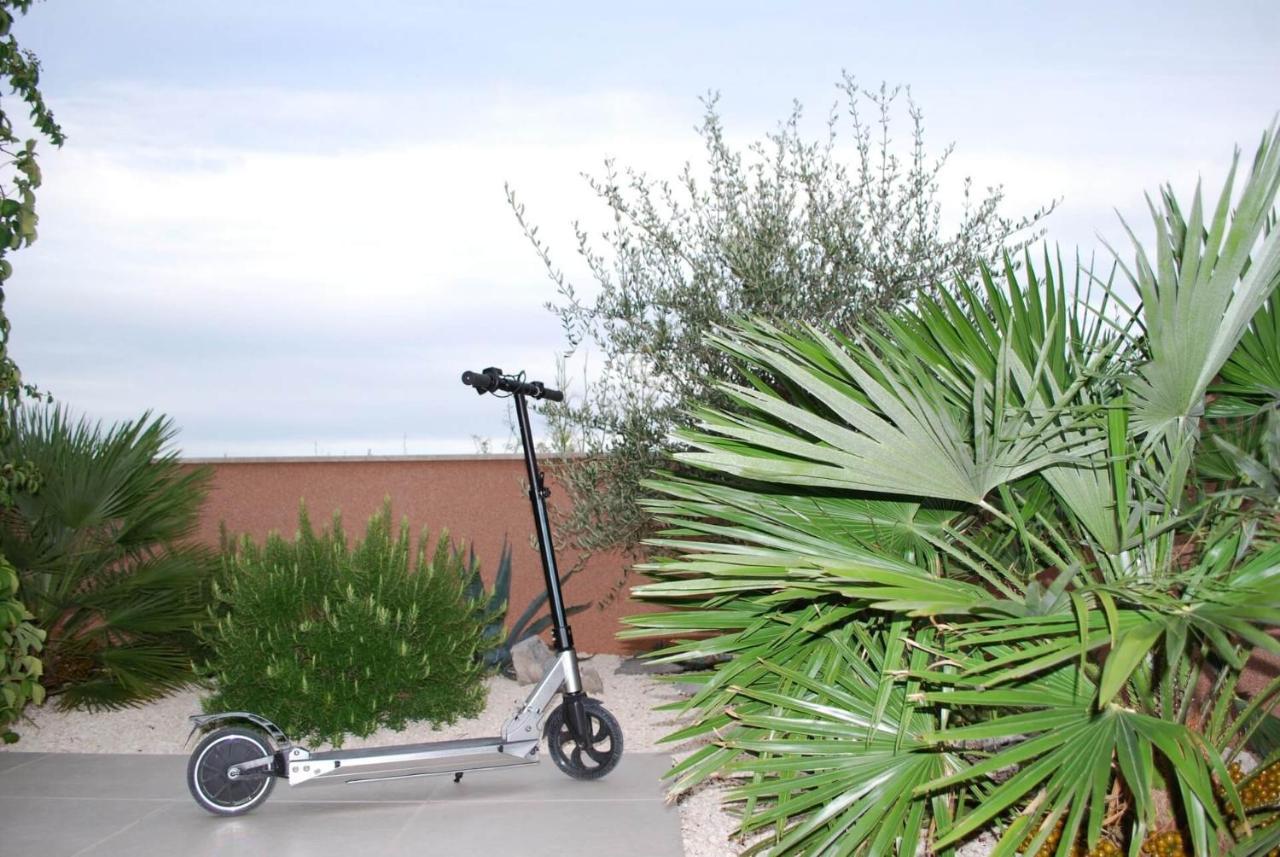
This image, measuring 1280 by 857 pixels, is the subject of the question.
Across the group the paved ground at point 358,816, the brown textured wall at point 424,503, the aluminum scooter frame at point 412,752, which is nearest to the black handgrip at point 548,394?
the aluminum scooter frame at point 412,752

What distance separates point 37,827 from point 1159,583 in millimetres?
4114

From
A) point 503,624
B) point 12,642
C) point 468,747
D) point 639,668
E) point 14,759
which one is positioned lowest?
point 14,759

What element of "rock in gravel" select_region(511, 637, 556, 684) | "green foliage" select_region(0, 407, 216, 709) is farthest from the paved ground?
"rock in gravel" select_region(511, 637, 556, 684)

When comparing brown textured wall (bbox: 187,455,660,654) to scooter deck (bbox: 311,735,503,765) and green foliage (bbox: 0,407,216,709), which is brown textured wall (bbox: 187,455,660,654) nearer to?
green foliage (bbox: 0,407,216,709)

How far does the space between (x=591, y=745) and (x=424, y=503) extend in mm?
3829

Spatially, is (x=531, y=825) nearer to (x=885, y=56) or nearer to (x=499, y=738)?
(x=499, y=738)

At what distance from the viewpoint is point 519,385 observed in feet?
15.4

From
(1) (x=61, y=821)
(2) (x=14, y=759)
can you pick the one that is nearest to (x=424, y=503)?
(2) (x=14, y=759)

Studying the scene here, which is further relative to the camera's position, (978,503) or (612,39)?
(612,39)

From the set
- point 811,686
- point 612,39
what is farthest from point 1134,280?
point 612,39

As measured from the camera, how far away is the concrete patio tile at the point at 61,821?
13.4 ft

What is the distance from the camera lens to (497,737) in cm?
459

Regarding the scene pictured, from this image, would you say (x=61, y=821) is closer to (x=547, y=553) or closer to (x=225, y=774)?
(x=225, y=774)

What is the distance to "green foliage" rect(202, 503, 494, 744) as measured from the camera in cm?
538
